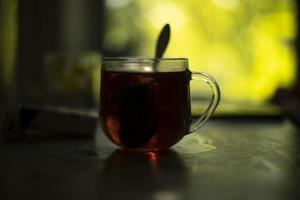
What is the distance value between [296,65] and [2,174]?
2.58 m

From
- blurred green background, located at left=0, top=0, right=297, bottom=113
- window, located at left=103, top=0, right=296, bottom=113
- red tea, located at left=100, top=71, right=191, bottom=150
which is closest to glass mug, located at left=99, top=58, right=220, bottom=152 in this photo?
red tea, located at left=100, top=71, right=191, bottom=150

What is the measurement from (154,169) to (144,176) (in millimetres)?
48

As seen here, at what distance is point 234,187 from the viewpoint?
581 millimetres

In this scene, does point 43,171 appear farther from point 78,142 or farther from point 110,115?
point 78,142

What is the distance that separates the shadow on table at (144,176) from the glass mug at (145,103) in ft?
0.10

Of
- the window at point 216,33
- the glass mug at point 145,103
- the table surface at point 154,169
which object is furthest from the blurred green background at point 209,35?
the glass mug at point 145,103

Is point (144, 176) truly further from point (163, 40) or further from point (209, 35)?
point (209, 35)

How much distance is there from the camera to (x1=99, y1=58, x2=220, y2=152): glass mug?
2.53 ft

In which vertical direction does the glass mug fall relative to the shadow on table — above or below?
above

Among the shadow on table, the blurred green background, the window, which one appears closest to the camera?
the shadow on table

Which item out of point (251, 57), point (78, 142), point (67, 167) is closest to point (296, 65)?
point (251, 57)

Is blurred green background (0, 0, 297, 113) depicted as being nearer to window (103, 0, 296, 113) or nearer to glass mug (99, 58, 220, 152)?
window (103, 0, 296, 113)

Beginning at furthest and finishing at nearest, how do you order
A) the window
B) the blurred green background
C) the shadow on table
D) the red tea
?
1. the window
2. the blurred green background
3. the red tea
4. the shadow on table

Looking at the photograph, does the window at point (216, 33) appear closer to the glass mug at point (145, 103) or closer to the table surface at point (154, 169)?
the table surface at point (154, 169)
